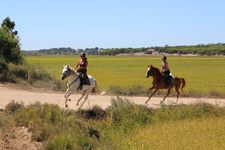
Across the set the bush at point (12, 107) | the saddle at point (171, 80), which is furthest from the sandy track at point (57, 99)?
the saddle at point (171, 80)

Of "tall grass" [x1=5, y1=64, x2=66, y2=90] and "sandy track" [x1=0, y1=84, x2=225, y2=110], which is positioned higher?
"tall grass" [x1=5, y1=64, x2=66, y2=90]

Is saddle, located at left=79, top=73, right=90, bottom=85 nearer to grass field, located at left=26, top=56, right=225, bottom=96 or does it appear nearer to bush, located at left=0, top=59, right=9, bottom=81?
grass field, located at left=26, top=56, right=225, bottom=96

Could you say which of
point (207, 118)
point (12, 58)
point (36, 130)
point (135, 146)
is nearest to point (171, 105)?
point (207, 118)

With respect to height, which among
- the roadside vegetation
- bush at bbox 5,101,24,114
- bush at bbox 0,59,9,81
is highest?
bush at bbox 0,59,9,81

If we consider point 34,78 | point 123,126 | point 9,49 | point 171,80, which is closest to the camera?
point 123,126

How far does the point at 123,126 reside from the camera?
50.5 feet

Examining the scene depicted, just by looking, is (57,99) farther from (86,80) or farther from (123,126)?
(123,126)

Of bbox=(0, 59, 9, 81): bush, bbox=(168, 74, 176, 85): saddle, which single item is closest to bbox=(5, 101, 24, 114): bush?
bbox=(168, 74, 176, 85): saddle

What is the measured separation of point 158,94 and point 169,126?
10.9 meters

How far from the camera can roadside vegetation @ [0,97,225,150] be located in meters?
12.4

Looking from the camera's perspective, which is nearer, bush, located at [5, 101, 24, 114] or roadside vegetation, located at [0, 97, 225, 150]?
roadside vegetation, located at [0, 97, 225, 150]

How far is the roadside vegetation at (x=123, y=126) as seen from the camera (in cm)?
1238

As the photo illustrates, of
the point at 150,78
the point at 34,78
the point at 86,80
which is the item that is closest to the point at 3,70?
the point at 34,78

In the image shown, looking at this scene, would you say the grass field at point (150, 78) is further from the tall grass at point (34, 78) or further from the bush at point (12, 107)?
the bush at point (12, 107)
